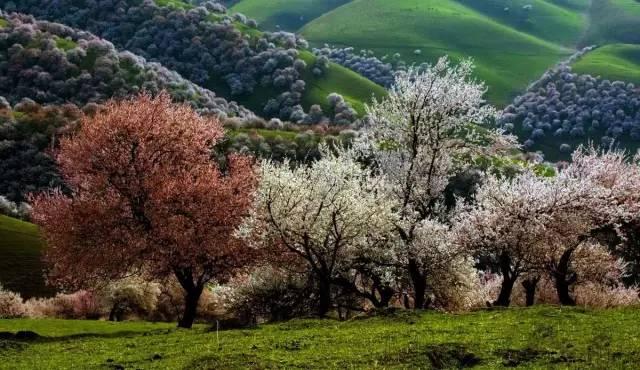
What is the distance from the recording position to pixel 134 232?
42.0 metres

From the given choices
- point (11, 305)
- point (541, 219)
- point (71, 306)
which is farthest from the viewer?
point (71, 306)

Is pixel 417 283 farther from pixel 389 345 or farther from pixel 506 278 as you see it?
pixel 389 345

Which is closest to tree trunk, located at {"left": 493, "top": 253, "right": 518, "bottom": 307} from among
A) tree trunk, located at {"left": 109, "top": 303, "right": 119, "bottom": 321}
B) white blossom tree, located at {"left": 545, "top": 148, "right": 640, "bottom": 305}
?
white blossom tree, located at {"left": 545, "top": 148, "right": 640, "bottom": 305}

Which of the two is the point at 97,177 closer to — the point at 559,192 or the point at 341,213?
the point at 341,213

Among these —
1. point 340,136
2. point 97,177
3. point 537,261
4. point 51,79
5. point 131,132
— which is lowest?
point 537,261

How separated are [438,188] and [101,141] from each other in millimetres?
23522

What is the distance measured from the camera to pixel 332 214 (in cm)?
3928

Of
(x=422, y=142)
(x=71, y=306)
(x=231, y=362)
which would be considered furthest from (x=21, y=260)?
(x=231, y=362)

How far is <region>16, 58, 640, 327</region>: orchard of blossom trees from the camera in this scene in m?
39.8

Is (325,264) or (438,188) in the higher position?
(438,188)

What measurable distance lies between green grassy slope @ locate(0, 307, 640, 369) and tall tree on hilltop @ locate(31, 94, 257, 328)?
779 cm

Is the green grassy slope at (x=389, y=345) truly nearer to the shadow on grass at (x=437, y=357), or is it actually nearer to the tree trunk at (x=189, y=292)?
the shadow on grass at (x=437, y=357)

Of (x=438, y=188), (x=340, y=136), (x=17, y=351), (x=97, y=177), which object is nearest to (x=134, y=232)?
(x=97, y=177)

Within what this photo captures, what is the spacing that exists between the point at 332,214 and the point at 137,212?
45.2 ft
